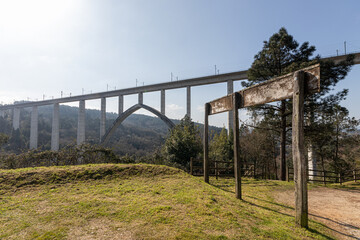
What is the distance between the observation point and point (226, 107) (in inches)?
221

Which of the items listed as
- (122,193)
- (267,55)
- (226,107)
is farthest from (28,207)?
(267,55)

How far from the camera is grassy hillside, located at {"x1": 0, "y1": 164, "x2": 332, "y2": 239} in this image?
2.87 meters

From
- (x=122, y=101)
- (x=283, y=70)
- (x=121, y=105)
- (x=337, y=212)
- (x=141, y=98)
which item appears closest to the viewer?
(x=337, y=212)

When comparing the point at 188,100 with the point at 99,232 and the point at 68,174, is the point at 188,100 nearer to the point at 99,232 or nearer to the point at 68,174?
the point at 68,174

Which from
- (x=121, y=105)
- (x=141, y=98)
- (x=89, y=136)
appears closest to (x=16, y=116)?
(x=89, y=136)

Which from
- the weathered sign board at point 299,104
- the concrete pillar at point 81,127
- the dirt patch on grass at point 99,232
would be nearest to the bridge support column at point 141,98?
the concrete pillar at point 81,127

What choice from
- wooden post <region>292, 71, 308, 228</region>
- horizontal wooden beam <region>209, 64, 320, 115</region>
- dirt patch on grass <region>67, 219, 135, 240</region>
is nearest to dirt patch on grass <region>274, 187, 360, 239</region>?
wooden post <region>292, 71, 308, 228</region>

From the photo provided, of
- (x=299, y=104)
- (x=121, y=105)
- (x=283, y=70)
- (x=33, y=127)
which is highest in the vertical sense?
(x=121, y=105)

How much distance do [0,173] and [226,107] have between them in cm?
741

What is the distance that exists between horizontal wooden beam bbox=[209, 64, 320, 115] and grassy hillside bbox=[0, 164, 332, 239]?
2.50 meters

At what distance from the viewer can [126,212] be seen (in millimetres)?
3547

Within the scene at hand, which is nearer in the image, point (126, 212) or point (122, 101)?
point (126, 212)

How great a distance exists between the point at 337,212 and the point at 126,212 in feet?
16.8

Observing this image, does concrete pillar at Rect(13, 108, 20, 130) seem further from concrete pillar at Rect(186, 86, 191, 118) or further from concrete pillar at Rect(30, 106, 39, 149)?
concrete pillar at Rect(186, 86, 191, 118)
